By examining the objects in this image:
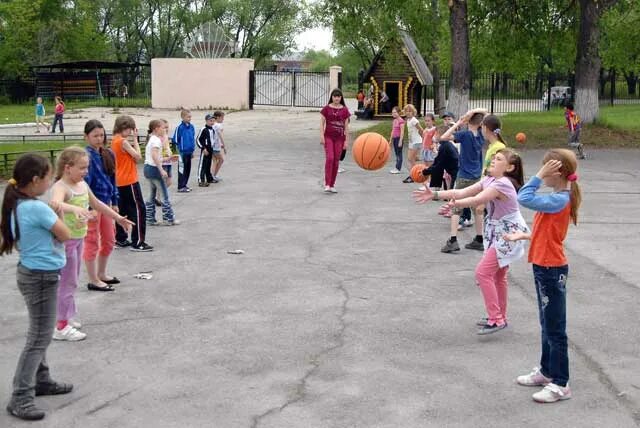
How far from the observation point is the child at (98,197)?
9.10 metres

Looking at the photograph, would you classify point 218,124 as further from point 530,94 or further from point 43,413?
point 530,94

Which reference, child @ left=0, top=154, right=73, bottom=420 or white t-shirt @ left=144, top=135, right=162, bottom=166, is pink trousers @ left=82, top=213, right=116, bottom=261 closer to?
child @ left=0, top=154, right=73, bottom=420

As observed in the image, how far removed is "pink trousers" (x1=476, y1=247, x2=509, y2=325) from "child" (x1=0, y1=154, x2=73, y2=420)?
3.58m

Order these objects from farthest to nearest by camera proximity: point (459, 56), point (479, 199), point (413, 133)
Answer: point (459, 56) < point (413, 133) < point (479, 199)

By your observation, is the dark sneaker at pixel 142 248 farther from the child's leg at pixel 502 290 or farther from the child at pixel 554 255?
the child at pixel 554 255

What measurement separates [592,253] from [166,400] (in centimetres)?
680

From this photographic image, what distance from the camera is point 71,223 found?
7.47m

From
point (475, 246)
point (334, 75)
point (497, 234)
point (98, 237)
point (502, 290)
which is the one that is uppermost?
point (334, 75)

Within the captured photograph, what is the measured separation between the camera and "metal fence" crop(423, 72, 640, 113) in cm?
4638

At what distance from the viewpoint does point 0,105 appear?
55281mm

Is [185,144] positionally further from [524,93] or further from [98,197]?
[524,93]

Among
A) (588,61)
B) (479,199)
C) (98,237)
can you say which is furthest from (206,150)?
(588,61)

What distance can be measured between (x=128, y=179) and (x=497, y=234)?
17.4ft

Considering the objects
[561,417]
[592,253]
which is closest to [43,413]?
[561,417]
